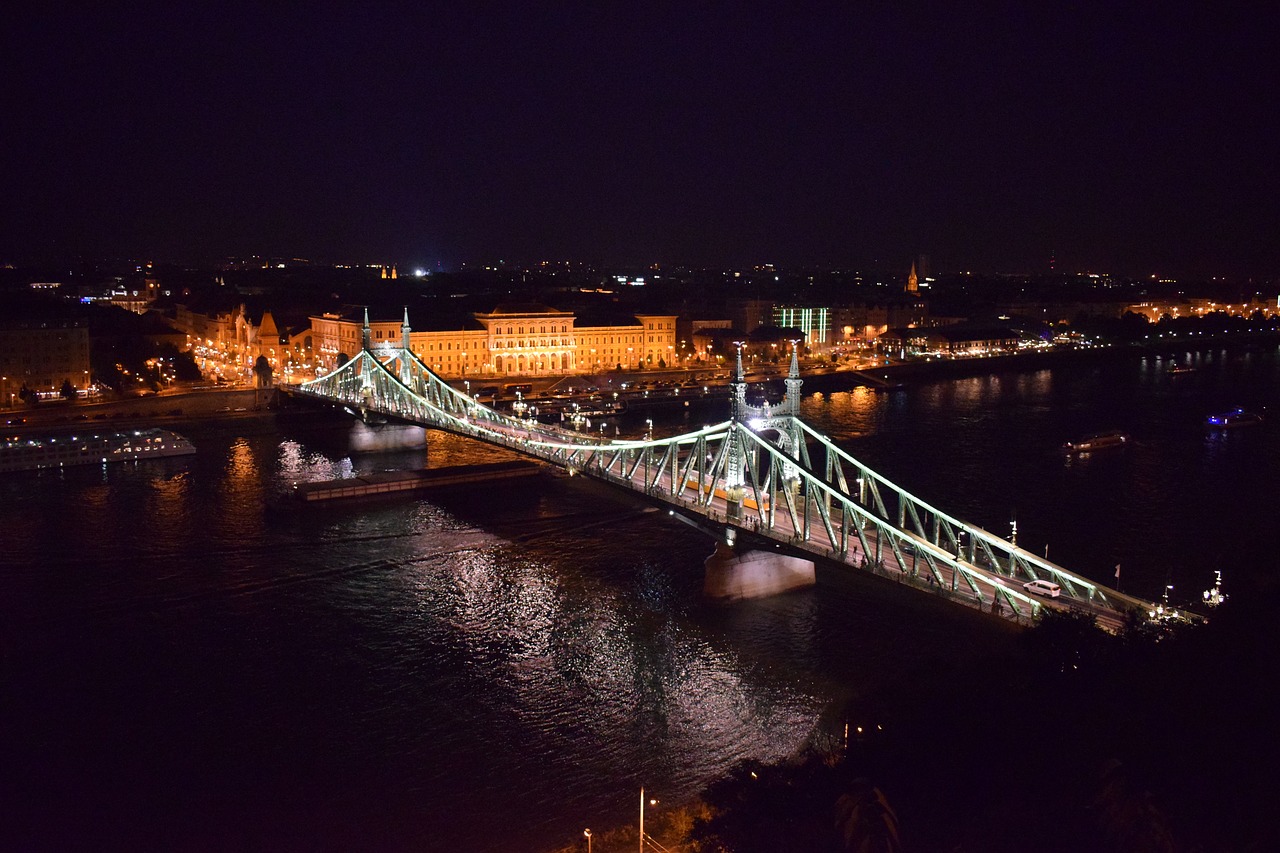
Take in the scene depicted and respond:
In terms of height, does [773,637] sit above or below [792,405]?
below

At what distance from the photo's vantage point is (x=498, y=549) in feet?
46.1

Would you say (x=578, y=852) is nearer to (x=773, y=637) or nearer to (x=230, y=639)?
(x=773, y=637)

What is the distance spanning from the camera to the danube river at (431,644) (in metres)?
7.79

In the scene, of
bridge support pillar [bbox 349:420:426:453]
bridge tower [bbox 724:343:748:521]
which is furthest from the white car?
bridge support pillar [bbox 349:420:426:453]

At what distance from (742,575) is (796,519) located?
0.84m

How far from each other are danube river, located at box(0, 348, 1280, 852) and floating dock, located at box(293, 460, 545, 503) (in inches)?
17.5

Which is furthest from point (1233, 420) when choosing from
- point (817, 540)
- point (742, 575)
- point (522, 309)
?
point (522, 309)

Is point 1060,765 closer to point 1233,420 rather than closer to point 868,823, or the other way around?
point 868,823

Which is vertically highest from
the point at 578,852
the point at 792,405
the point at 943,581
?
the point at 792,405

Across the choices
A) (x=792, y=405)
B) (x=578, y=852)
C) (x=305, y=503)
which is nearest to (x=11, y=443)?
(x=305, y=503)

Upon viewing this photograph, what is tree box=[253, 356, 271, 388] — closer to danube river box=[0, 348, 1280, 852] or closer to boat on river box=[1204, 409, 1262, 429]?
danube river box=[0, 348, 1280, 852]

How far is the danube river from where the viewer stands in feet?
25.6

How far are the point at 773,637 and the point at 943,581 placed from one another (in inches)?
66.6

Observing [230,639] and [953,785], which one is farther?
[230,639]
